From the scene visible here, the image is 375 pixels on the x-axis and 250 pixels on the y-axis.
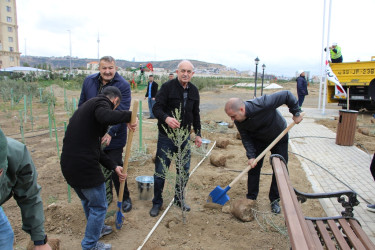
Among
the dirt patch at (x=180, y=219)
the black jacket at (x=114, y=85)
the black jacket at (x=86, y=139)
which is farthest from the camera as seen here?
the black jacket at (x=114, y=85)

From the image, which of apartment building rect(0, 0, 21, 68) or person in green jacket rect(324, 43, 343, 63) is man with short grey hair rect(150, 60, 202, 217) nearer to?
person in green jacket rect(324, 43, 343, 63)

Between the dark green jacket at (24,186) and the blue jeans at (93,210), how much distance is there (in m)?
0.78

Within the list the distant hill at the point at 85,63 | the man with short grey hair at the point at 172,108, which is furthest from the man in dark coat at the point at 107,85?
the distant hill at the point at 85,63

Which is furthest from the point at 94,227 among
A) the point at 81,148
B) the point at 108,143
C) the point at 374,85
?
the point at 374,85

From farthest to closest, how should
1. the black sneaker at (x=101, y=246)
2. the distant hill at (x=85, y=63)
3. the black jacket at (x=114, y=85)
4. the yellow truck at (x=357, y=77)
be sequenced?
1. the distant hill at (x=85, y=63)
2. the yellow truck at (x=357, y=77)
3. the black jacket at (x=114, y=85)
4. the black sneaker at (x=101, y=246)

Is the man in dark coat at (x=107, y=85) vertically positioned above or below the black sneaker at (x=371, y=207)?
above

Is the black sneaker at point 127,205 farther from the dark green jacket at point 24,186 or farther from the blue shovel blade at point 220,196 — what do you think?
the dark green jacket at point 24,186

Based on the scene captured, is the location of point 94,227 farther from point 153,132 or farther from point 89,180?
point 153,132

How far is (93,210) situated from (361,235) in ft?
7.08

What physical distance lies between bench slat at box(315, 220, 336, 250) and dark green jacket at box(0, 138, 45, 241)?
1887mm

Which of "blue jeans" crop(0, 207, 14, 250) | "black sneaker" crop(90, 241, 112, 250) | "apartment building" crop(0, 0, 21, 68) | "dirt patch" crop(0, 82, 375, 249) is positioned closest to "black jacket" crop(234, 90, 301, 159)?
"dirt patch" crop(0, 82, 375, 249)

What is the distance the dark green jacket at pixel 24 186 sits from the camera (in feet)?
4.59

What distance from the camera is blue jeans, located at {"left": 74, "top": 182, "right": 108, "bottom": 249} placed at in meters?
2.40

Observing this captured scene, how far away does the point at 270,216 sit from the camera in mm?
3342
